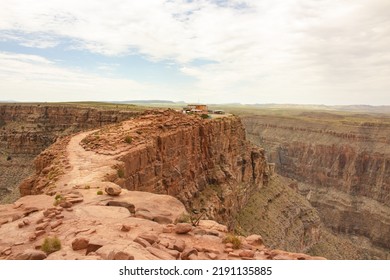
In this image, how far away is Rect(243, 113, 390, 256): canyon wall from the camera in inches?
3755

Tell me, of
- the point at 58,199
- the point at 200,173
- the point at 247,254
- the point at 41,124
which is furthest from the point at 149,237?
the point at 41,124

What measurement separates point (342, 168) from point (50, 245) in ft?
379

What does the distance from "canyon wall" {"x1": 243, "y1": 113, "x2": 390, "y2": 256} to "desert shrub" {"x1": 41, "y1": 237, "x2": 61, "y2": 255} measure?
91.9 m

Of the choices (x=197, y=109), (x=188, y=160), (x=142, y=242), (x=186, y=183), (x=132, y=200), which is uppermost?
(x=197, y=109)

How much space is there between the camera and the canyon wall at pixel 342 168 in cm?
9538

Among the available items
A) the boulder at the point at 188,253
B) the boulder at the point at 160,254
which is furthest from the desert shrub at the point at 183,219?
the boulder at the point at 160,254

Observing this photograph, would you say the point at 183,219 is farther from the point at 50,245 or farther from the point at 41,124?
A: the point at 41,124

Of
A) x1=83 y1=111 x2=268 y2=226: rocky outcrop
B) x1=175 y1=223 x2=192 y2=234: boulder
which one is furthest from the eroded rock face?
x1=175 y1=223 x2=192 y2=234: boulder

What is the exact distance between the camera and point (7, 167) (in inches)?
2837

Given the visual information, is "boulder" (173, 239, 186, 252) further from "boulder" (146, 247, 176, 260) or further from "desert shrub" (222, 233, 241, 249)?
"desert shrub" (222, 233, 241, 249)

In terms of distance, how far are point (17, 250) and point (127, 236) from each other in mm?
3456

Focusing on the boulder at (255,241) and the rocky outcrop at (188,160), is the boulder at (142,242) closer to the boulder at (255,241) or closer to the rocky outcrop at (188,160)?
the boulder at (255,241)

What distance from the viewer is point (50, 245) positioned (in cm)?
1092
